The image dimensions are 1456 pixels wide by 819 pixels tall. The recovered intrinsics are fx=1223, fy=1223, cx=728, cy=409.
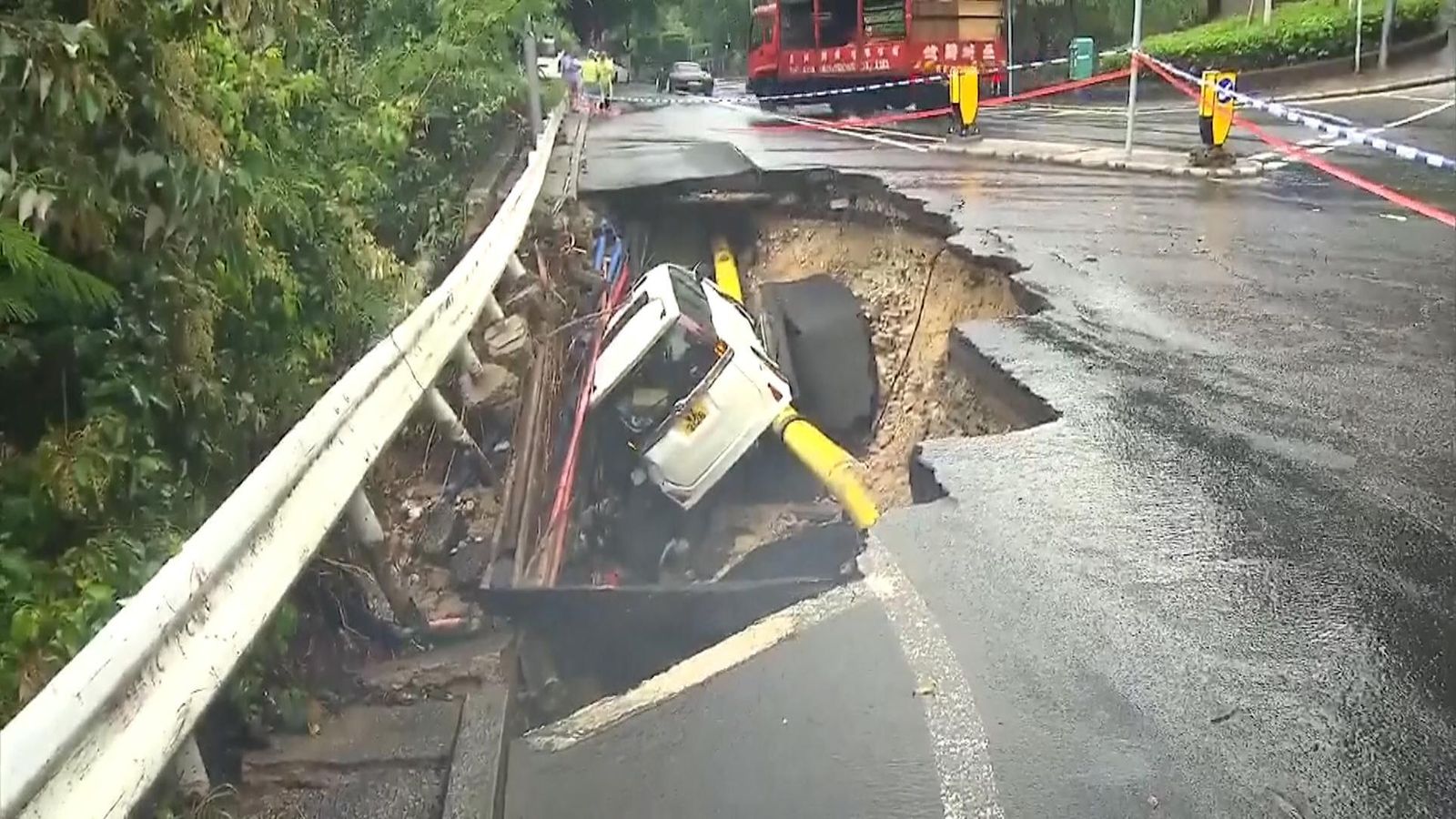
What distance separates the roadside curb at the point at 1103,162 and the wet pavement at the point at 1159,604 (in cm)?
547

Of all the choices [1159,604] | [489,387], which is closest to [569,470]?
[489,387]

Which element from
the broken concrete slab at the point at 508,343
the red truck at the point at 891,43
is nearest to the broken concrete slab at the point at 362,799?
the broken concrete slab at the point at 508,343

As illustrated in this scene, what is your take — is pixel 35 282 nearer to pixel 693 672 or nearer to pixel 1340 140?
pixel 693 672

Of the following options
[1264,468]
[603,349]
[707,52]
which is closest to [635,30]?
[707,52]

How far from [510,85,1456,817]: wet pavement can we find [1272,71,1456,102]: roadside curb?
53.7 ft

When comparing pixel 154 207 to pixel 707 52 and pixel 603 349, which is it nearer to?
pixel 603 349

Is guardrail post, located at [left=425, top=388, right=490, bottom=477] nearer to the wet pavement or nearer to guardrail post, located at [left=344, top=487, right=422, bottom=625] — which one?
guardrail post, located at [left=344, top=487, right=422, bottom=625]

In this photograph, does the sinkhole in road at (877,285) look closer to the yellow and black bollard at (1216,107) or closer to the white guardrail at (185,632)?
the white guardrail at (185,632)

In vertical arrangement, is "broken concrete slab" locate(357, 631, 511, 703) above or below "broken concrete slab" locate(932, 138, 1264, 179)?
below

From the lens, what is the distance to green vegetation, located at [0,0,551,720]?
2842mm

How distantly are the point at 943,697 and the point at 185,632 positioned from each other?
198 centimetres

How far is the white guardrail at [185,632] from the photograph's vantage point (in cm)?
214

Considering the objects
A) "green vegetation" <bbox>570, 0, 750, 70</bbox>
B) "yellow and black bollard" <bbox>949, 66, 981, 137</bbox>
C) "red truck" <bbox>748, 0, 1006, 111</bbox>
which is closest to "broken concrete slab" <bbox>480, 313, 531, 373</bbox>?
"yellow and black bollard" <bbox>949, 66, 981, 137</bbox>

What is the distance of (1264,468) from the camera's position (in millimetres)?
4824
